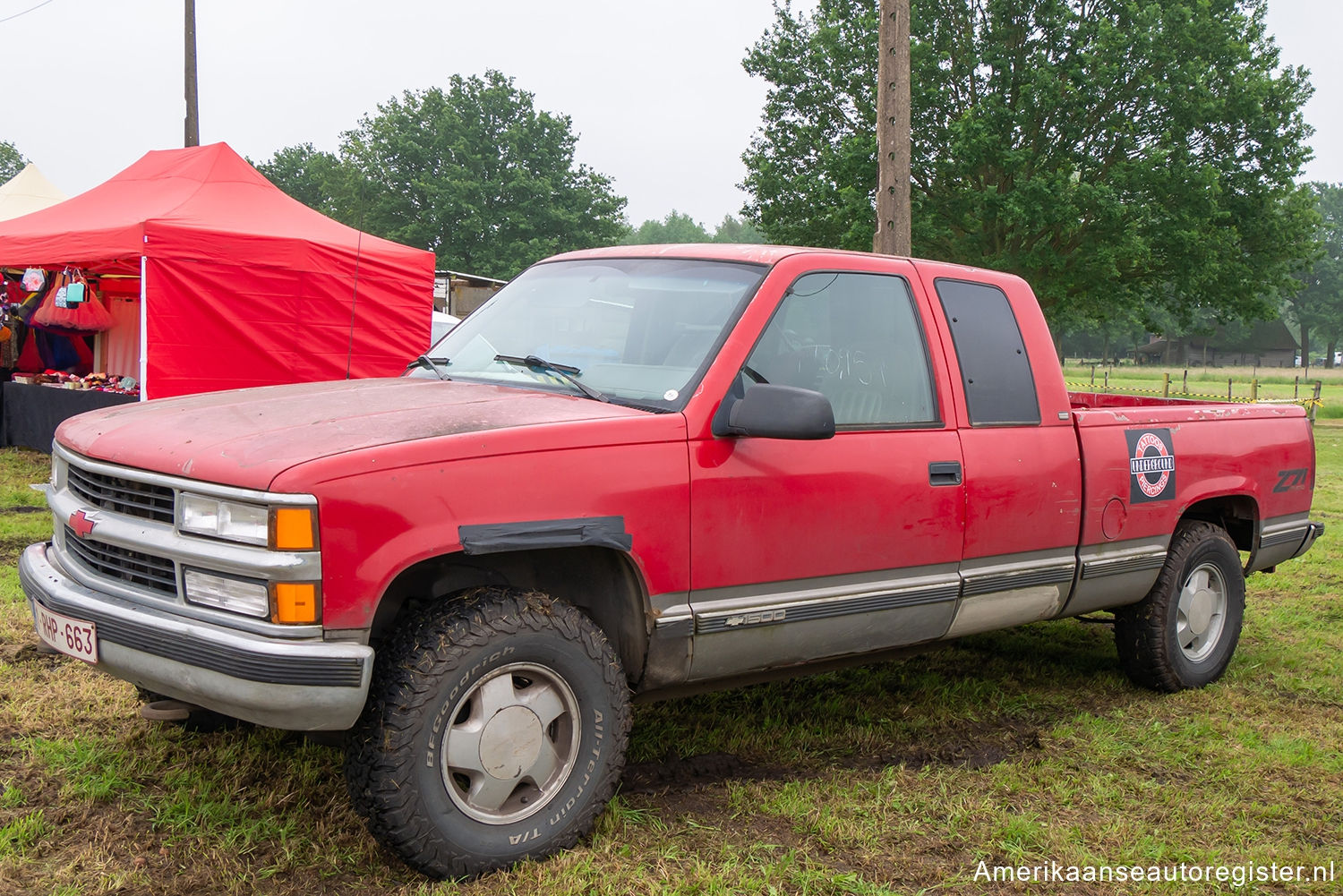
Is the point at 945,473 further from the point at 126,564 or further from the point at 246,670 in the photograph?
the point at 126,564

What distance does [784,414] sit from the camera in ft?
Result: 10.6

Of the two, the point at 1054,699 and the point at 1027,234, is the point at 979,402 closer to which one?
the point at 1054,699

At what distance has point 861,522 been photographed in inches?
145

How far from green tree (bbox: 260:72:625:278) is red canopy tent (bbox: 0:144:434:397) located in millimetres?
40298

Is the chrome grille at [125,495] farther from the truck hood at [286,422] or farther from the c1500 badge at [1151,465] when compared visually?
the c1500 badge at [1151,465]

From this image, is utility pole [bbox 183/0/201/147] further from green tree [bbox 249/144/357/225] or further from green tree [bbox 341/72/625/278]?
green tree [bbox 249/144/357/225]

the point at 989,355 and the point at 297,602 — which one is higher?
the point at 989,355

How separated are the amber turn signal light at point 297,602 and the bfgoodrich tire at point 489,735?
308 mm

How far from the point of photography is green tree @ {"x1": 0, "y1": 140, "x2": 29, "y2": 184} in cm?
8350

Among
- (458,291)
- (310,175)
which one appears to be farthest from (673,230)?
(458,291)

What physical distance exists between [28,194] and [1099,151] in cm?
2167

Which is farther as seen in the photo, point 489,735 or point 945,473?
point 945,473

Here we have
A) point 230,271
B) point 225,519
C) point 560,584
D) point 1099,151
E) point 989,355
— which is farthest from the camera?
point 1099,151

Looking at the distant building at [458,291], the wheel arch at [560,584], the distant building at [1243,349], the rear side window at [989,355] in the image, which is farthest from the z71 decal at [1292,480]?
the distant building at [1243,349]
